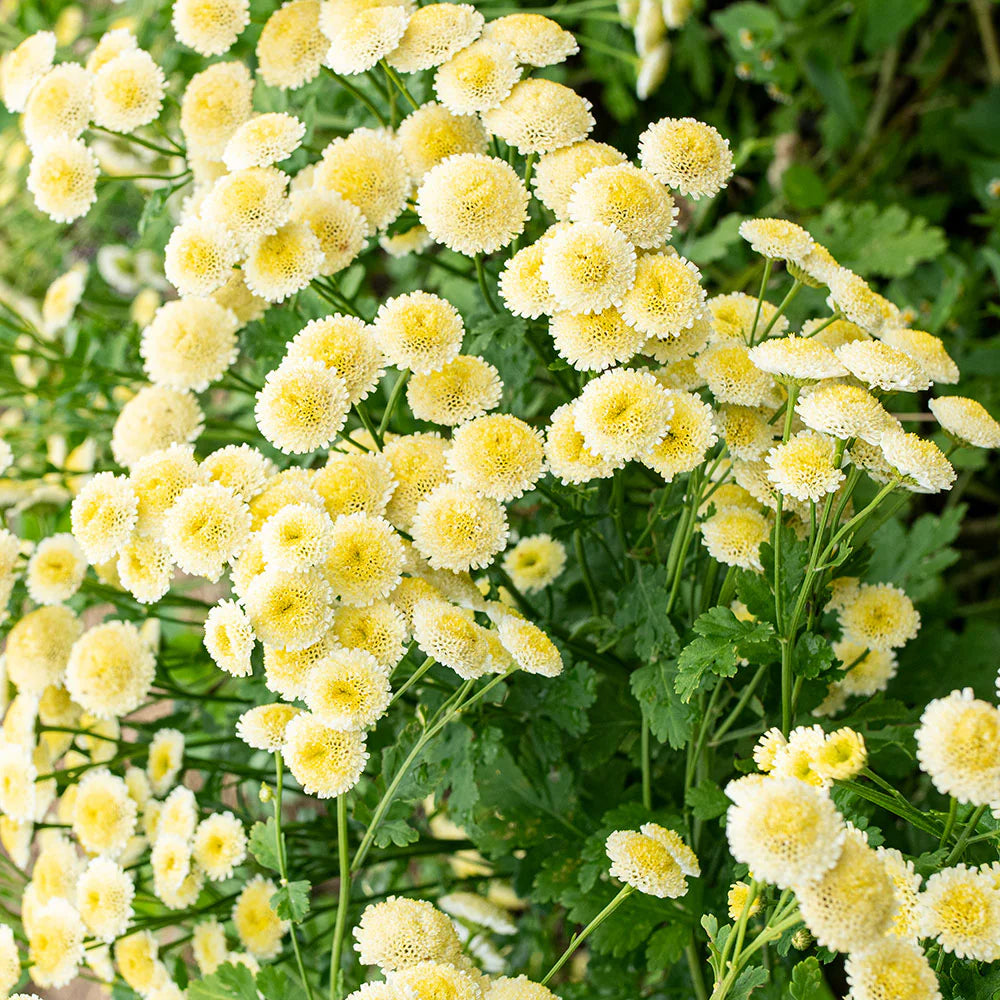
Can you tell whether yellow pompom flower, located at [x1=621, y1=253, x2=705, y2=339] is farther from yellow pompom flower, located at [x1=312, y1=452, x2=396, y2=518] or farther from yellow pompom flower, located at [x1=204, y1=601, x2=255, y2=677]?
yellow pompom flower, located at [x1=204, y1=601, x2=255, y2=677]

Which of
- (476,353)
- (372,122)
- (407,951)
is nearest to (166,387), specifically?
(476,353)

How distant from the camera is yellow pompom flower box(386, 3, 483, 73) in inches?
34.7

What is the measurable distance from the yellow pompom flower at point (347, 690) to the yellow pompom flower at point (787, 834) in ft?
0.82

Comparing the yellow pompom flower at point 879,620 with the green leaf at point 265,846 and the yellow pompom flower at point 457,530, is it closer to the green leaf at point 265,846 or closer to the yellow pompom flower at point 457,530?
the yellow pompom flower at point 457,530

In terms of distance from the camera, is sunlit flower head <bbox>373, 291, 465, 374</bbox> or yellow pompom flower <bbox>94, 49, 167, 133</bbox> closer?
sunlit flower head <bbox>373, 291, 465, 374</bbox>

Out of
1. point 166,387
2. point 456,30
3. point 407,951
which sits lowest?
point 407,951

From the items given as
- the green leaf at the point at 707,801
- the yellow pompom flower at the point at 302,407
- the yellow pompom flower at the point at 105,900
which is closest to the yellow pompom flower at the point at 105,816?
the yellow pompom flower at the point at 105,900

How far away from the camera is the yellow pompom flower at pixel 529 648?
0.73 metres

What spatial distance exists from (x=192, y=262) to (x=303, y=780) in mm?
395

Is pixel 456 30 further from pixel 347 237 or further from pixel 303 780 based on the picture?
pixel 303 780

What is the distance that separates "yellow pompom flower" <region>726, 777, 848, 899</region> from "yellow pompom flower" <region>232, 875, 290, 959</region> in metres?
0.49

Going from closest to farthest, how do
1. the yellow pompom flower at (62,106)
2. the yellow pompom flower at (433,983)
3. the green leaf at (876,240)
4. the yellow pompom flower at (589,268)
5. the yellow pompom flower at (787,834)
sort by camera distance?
1. the yellow pompom flower at (787,834)
2. the yellow pompom flower at (433,983)
3. the yellow pompom flower at (589,268)
4. the yellow pompom flower at (62,106)
5. the green leaf at (876,240)

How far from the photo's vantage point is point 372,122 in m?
1.17

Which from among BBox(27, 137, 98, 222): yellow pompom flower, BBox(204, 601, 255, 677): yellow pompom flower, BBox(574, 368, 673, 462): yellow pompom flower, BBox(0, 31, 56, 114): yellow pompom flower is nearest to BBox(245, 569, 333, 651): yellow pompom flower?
BBox(204, 601, 255, 677): yellow pompom flower
